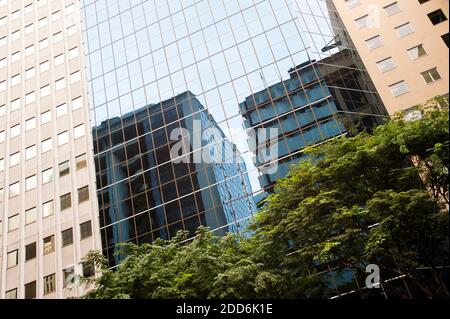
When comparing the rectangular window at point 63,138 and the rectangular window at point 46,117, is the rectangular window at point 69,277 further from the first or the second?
the rectangular window at point 46,117

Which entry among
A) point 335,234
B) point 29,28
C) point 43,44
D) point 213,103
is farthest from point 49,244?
point 29,28

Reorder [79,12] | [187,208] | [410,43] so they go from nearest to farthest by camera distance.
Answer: [410,43] < [187,208] < [79,12]

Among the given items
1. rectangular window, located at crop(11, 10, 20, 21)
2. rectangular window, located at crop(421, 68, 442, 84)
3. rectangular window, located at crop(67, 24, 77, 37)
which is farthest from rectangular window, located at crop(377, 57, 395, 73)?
rectangular window, located at crop(11, 10, 20, 21)

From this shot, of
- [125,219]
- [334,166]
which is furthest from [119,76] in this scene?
[334,166]

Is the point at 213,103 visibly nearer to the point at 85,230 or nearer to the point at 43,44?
the point at 85,230

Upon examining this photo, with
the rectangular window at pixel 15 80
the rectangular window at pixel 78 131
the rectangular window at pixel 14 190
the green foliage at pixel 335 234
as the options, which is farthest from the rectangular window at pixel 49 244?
the rectangular window at pixel 15 80

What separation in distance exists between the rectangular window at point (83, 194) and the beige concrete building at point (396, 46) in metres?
21.3

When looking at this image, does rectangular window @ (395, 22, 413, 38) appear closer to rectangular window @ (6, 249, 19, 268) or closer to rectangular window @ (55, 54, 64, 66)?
rectangular window @ (55, 54, 64, 66)

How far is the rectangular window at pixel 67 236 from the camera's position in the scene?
30.4 metres
